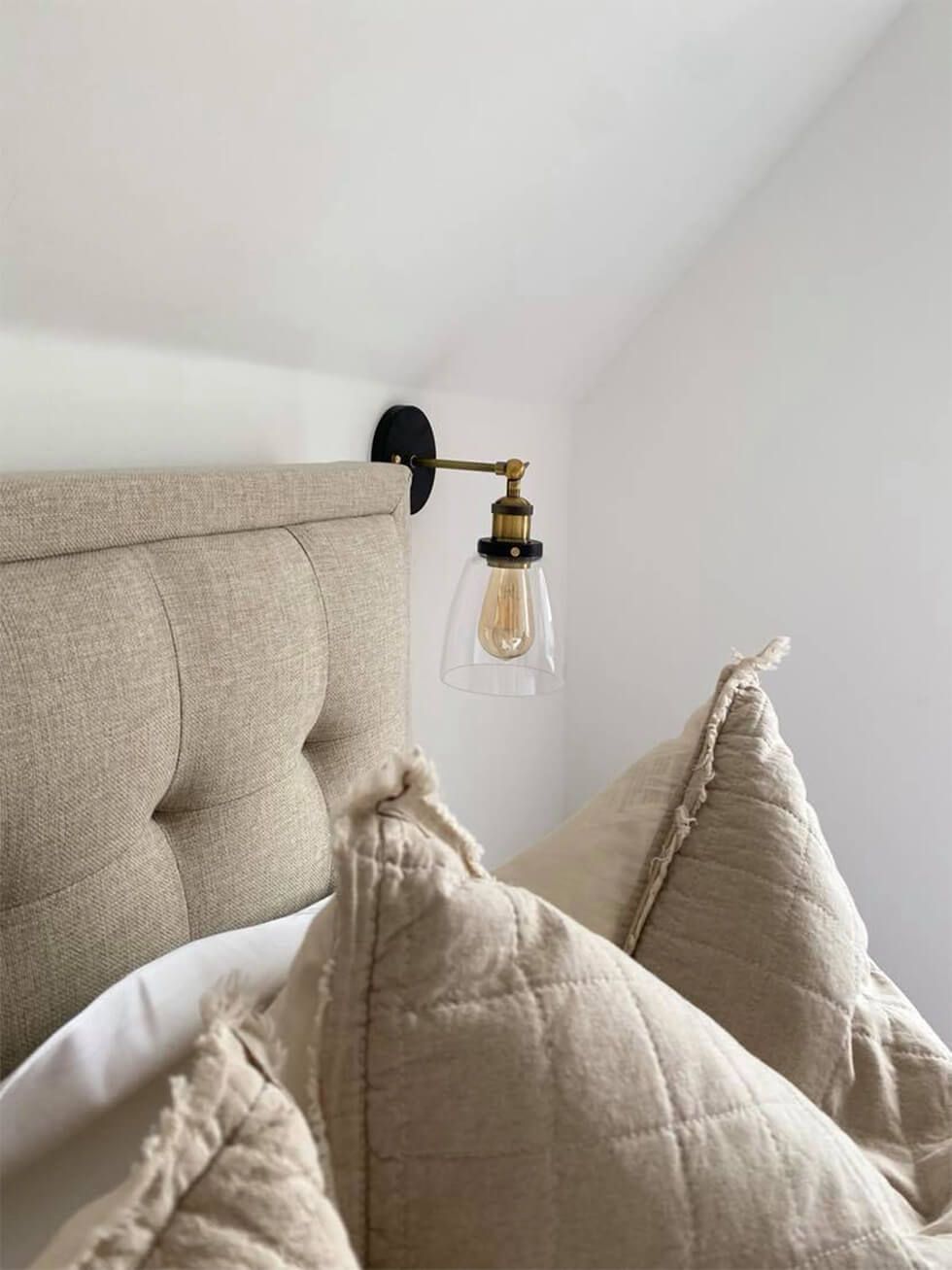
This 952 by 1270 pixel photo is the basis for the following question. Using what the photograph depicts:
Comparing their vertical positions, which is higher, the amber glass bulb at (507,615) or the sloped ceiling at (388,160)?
the sloped ceiling at (388,160)

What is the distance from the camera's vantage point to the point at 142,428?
0.98 metres

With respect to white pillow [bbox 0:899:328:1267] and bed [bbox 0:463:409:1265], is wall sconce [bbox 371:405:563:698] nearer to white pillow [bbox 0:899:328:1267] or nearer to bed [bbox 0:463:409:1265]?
bed [bbox 0:463:409:1265]

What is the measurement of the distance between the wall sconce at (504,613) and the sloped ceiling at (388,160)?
249 millimetres

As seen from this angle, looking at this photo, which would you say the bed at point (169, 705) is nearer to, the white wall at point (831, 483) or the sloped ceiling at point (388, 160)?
the sloped ceiling at point (388, 160)

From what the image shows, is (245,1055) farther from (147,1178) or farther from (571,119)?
(571,119)

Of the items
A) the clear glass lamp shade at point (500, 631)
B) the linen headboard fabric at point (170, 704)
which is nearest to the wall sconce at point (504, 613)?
the clear glass lamp shade at point (500, 631)

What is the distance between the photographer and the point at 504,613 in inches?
45.9

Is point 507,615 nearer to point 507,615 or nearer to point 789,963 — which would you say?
point 507,615

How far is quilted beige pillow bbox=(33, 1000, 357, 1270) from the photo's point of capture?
0.41 metres

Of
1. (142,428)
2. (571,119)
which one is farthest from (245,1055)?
(571,119)

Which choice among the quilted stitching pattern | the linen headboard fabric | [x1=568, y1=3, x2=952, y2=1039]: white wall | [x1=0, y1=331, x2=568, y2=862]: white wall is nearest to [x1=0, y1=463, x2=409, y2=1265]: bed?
the linen headboard fabric

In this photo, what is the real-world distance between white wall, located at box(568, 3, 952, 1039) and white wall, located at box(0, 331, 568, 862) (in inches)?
6.7

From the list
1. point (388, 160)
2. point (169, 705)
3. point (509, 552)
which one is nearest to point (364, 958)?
point (169, 705)

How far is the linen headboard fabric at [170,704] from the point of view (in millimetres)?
717
